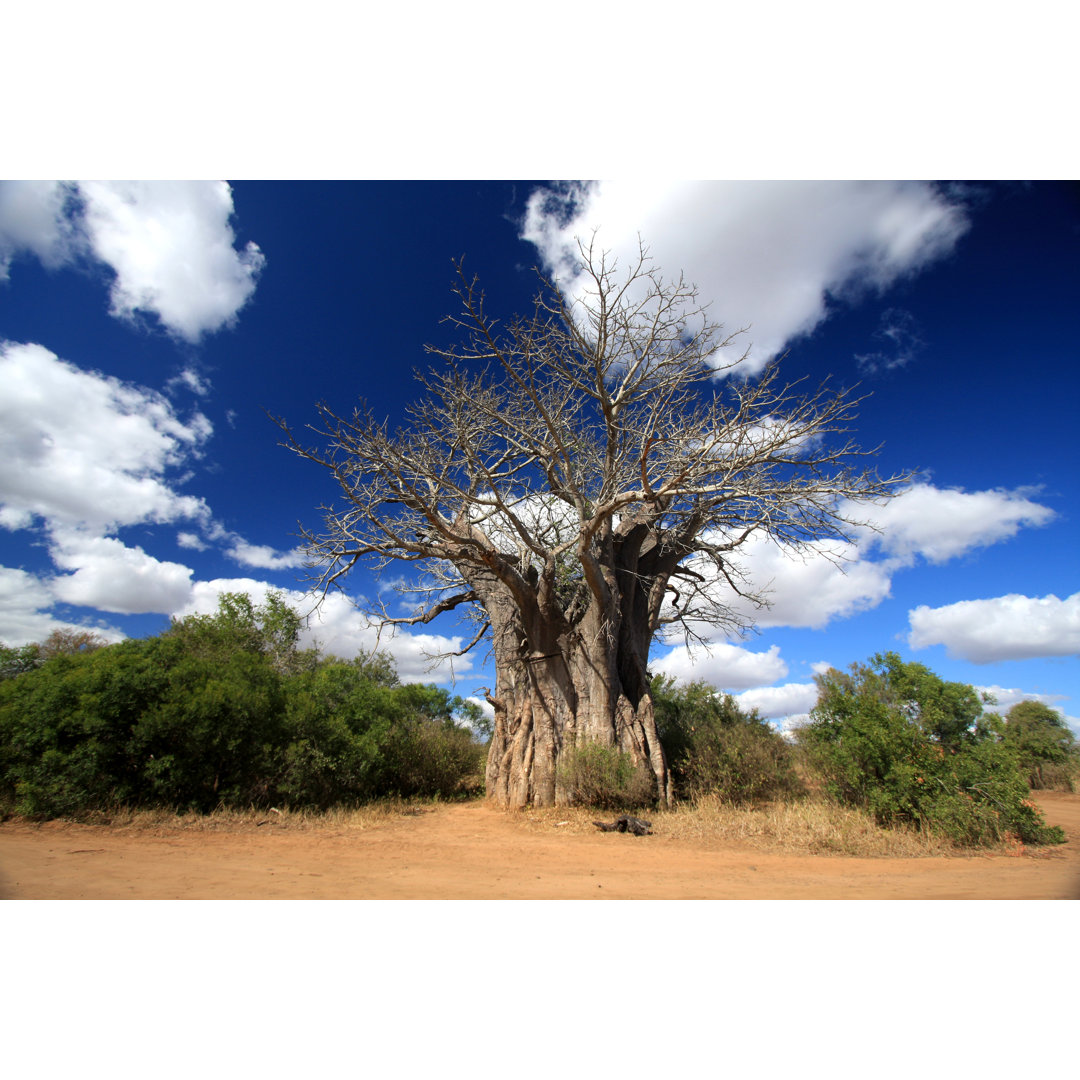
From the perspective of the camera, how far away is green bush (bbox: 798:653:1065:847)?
6.32m

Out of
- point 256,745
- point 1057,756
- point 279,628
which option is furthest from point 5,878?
point 1057,756

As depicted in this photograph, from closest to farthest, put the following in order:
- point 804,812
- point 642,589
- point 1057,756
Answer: point 804,812
point 642,589
point 1057,756

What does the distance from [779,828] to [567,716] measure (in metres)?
3.54

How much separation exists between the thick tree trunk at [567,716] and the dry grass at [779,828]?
0.55 meters

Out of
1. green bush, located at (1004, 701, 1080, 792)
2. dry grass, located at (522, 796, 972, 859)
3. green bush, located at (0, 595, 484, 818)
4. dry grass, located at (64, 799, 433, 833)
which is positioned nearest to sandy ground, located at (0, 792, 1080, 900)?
dry grass, located at (64, 799, 433, 833)

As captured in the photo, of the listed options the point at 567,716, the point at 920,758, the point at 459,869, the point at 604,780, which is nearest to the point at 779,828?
the point at 920,758

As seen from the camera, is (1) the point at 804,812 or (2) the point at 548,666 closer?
(1) the point at 804,812

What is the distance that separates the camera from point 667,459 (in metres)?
8.04

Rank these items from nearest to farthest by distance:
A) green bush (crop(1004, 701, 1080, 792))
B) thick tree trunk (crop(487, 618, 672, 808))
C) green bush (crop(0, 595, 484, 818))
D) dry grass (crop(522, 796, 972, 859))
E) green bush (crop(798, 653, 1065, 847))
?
dry grass (crop(522, 796, 972, 859))
green bush (crop(798, 653, 1065, 847))
green bush (crop(0, 595, 484, 818))
thick tree trunk (crop(487, 618, 672, 808))
green bush (crop(1004, 701, 1080, 792))

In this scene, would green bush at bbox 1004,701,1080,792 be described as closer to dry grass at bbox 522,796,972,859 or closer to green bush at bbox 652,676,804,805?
green bush at bbox 652,676,804,805

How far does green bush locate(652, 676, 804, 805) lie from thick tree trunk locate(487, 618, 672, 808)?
862 mm

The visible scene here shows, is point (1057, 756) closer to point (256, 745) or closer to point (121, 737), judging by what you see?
point (256, 745)

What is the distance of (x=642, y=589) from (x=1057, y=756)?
39.4 feet

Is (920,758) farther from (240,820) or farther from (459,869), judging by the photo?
(240,820)
